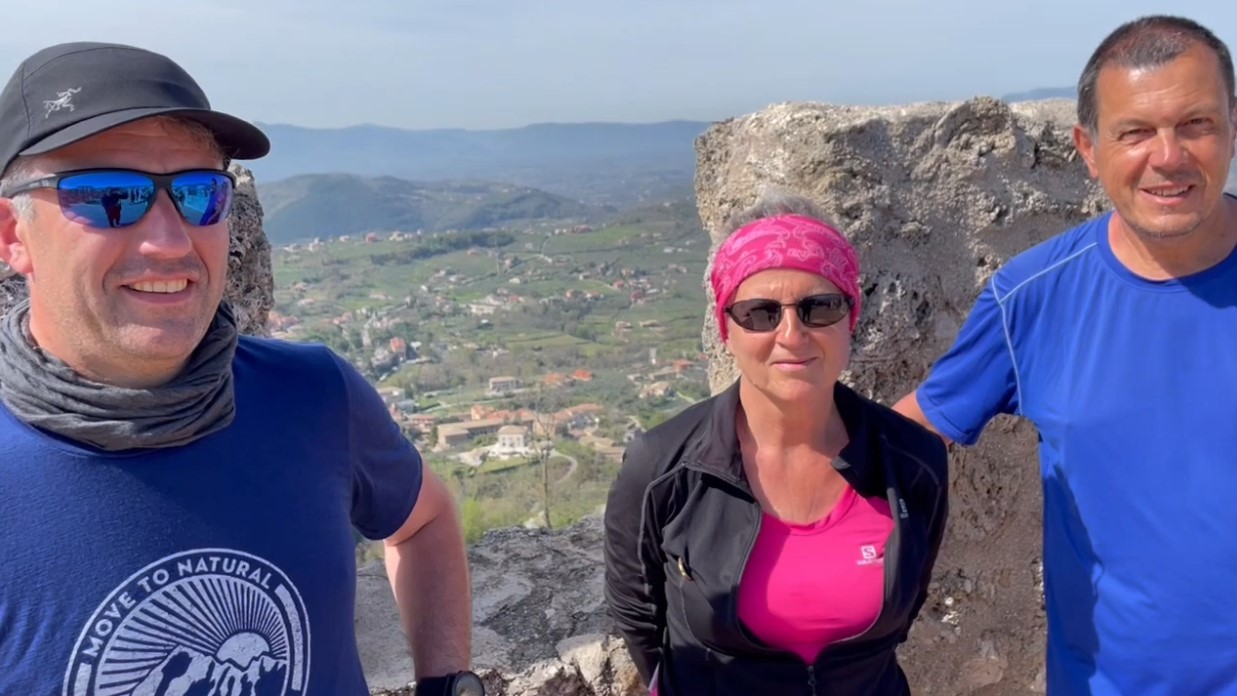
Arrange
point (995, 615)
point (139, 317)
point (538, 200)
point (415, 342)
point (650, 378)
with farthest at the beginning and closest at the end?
1. point (538, 200)
2. point (415, 342)
3. point (650, 378)
4. point (995, 615)
5. point (139, 317)

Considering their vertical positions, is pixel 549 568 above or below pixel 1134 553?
below

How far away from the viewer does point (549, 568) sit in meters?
3.21

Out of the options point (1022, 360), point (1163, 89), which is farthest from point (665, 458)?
point (1163, 89)

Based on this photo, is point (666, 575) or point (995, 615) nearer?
point (666, 575)

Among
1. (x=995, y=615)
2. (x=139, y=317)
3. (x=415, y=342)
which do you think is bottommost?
(x=415, y=342)

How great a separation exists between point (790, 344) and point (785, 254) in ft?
0.63

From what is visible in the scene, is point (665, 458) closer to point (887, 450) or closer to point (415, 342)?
point (887, 450)

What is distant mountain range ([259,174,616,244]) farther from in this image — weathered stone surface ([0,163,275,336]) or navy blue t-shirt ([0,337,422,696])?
navy blue t-shirt ([0,337,422,696])

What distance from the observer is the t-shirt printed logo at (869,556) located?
1.99 m

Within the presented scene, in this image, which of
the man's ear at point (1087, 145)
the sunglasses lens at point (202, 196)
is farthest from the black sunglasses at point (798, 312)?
the sunglasses lens at point (202, 196)

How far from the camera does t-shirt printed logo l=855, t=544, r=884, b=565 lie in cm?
199

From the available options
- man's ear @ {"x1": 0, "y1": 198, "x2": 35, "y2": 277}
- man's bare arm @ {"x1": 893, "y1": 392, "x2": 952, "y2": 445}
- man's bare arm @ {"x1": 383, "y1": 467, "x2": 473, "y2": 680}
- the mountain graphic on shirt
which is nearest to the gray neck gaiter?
man's ear @ {"x1": 0, "y1": 198, "x2": 35, "y2": 277}

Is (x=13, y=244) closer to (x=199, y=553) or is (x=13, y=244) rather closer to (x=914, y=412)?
(x=199, y=553)

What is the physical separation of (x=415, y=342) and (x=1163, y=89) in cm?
3226
